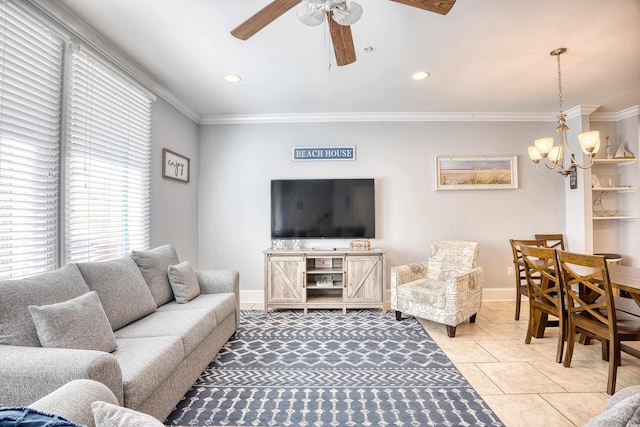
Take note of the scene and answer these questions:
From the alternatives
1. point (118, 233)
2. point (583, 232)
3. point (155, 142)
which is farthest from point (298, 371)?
point (583, 232)

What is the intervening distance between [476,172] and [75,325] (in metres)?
4.53

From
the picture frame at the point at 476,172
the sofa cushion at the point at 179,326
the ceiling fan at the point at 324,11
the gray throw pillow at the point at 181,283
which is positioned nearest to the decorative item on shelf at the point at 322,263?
the gray throw pillow at the point at 181,283

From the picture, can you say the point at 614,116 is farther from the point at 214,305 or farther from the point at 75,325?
the point at 75,325

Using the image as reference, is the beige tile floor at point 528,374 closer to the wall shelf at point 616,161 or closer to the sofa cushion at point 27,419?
the sofa cushion at point 27,419

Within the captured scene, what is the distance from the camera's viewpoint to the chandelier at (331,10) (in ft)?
4.94

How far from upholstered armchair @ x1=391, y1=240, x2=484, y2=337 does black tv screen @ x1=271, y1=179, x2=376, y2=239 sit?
834mm

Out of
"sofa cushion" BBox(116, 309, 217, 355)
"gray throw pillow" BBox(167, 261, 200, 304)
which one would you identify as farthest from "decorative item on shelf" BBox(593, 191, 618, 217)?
"gray throw pillow" BBox(167, 261, 200, 304)

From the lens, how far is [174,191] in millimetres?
3570

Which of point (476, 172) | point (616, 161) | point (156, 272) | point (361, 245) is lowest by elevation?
point (156, 272)

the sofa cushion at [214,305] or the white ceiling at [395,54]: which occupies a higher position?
the white ceiling at [395,54]

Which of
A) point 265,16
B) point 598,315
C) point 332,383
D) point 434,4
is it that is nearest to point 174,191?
point 265,16

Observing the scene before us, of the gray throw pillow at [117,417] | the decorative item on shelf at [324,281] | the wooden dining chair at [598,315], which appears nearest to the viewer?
the gray throw pillow at [117,417]

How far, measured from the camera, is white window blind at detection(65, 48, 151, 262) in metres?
2.20

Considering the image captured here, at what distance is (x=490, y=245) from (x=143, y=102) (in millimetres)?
4681
